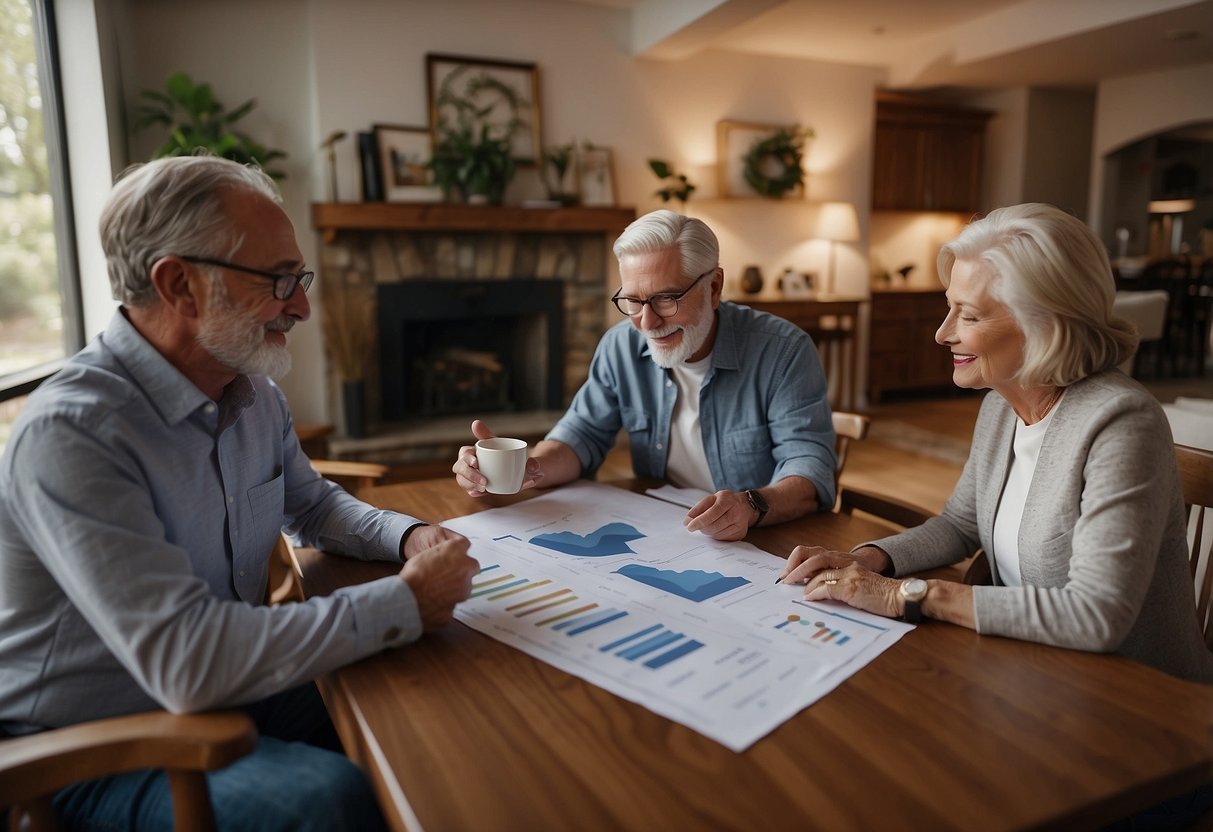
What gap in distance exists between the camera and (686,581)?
1.12 meters

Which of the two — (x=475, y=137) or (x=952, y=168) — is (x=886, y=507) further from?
(x=952, y=168)

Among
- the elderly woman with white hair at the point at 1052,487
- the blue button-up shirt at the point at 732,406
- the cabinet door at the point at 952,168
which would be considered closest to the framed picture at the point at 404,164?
the blue button-up shirt at the point at 732,406

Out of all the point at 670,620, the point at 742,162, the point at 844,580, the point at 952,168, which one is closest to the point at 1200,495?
the point at 844,580

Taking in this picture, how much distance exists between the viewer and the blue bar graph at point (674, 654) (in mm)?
897

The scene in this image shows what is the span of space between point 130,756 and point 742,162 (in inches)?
Answer: 205

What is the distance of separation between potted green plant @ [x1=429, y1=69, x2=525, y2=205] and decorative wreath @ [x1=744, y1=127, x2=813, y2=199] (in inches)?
64.3

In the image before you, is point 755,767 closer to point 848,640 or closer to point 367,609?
point 848,640

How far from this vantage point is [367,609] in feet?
3.04

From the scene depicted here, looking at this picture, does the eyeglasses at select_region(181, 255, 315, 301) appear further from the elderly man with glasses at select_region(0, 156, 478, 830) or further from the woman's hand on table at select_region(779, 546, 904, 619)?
the woman's hand on table at select_region(779, 546, 904, 619)

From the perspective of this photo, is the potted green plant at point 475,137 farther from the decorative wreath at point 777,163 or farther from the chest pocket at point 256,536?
the chest pocket at point 256,536

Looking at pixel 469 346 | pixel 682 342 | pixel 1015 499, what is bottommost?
pixel 469 346

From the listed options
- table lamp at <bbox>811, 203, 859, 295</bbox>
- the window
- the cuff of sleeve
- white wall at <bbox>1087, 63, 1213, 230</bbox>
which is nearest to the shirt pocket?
the cuff of sleeve

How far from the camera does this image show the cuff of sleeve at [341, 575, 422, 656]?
0.92 metres

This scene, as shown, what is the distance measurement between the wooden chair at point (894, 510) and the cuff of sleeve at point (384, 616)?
83 cm
